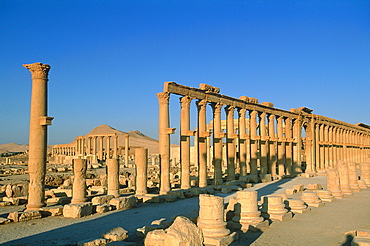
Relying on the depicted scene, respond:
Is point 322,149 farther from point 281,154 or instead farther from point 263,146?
point 263,146

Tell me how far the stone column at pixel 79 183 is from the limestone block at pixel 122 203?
1.39 meters

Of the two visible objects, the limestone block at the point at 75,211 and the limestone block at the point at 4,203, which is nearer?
the limestone block at the point at 75,211

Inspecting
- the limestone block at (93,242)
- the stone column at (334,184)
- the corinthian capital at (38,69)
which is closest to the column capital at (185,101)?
the stone column at (334,184)

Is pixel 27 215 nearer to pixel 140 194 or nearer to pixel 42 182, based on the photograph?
pixel 42 182

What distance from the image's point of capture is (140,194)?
19.3 m

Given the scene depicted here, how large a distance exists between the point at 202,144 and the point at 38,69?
11.3 metres

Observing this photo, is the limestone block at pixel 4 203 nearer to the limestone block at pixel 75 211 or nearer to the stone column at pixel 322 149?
the limestone block at pixel 75 211

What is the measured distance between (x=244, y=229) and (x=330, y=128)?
37.6 m

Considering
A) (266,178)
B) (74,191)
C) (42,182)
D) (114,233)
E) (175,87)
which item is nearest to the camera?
(114,233)

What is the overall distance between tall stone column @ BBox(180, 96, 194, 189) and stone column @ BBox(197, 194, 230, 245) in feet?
37.4

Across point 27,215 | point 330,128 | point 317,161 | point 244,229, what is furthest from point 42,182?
point 330,128

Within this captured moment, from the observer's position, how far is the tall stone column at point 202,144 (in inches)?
Answer: 898

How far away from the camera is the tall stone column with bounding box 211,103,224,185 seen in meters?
24.2

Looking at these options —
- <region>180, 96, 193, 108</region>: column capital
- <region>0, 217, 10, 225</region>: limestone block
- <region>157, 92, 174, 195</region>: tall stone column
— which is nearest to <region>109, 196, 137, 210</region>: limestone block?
<region>157, 92, 174, 195</region>: tall stone column
